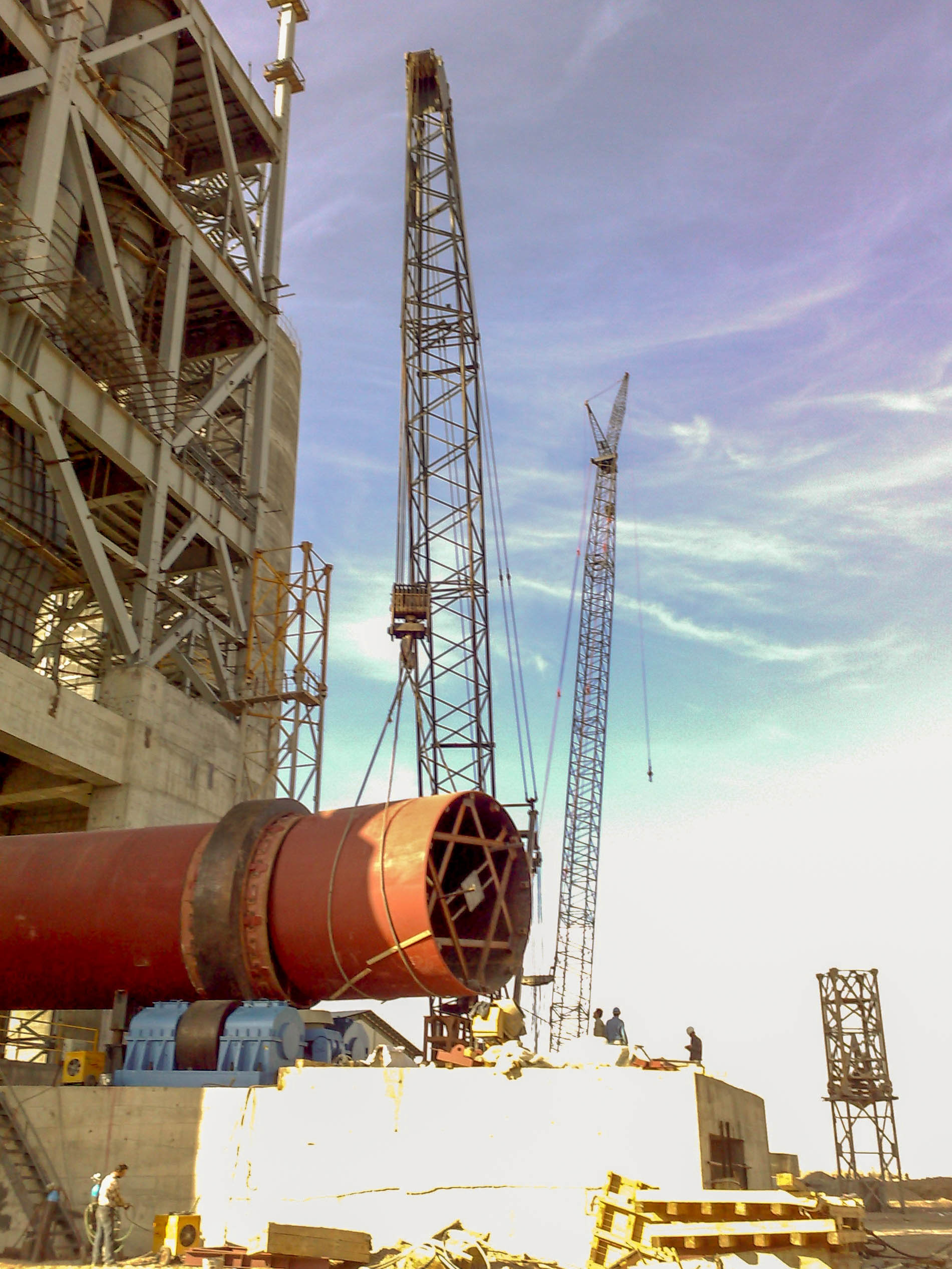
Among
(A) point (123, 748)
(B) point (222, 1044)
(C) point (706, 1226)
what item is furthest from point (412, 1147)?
(A) point (123, 748)

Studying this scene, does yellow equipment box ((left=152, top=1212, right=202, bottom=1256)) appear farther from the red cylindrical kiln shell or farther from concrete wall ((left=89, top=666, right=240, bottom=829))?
concrete wall ((left=89, top=666, right=240, bottom=829))

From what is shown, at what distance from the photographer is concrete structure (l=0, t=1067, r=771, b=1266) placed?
13.1 meters

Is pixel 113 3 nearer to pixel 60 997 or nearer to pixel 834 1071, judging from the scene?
pixel 60 997

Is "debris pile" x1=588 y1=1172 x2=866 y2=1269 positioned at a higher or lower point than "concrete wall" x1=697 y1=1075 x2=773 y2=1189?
lower

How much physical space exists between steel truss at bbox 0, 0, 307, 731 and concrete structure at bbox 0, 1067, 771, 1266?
702 inches

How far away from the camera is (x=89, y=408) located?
30.6 m

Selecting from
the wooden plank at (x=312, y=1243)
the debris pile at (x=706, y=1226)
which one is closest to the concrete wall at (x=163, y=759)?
the wooden plank at (x=312, y=1243)

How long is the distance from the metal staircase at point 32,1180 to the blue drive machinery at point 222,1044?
57.3 inches

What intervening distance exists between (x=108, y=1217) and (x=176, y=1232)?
132 centimetres

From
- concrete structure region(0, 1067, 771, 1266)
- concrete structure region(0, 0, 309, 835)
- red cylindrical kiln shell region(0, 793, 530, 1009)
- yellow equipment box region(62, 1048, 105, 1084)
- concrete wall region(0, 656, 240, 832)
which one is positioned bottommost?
concrete structure region(0, 1067, 771, 1266)

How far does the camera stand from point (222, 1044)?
607 inches

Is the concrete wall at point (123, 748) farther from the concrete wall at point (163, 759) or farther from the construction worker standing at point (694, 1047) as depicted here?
the construction worker standing at point (694, 1047)

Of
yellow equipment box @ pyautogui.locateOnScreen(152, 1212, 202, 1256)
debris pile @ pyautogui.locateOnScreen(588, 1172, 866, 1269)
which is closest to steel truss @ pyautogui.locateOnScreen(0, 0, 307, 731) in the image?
yellow equipment box @ pyautogui.locateOnScreen(152, 1212, 202, 1256)

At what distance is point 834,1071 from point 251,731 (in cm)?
2534
